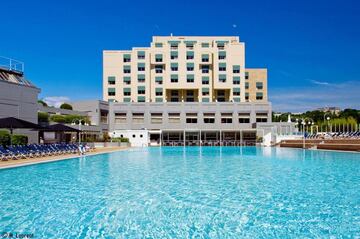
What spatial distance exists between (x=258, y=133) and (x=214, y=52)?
18.2 m

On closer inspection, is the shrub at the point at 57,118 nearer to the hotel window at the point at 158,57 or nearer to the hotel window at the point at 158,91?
the hotel window at the point at 158,91

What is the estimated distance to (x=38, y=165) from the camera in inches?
753

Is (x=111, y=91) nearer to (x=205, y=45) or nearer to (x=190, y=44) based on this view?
(x=190, y=44)

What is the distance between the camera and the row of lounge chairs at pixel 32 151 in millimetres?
20438

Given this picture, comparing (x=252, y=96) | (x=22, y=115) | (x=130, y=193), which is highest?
(x=252, y=96)

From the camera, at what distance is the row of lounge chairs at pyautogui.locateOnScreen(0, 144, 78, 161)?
67.1 feet

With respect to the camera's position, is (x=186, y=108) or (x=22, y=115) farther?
(x=186, y=108)

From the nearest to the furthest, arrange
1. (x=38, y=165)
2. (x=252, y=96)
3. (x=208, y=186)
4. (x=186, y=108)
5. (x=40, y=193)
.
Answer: (x=40, y=193), (x=208, y=186), (x=38, y=165), (x=186, y=108), (x=252, y=96)

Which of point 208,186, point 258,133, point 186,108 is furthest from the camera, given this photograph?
point 186,108

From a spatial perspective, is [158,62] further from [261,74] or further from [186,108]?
[261,74]

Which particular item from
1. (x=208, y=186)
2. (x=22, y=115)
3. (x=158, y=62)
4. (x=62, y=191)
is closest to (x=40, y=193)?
(x=62, y=191)

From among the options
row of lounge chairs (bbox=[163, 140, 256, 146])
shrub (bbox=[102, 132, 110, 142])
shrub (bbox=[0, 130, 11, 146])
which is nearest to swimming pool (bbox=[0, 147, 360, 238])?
shrub (bbox=[0, 130, 11, 146])

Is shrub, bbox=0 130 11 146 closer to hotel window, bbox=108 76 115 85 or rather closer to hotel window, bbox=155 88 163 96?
hotel window, bbox=108 76 115 85

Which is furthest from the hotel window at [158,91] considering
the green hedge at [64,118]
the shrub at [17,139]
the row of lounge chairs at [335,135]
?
the shrub at [17,139]
